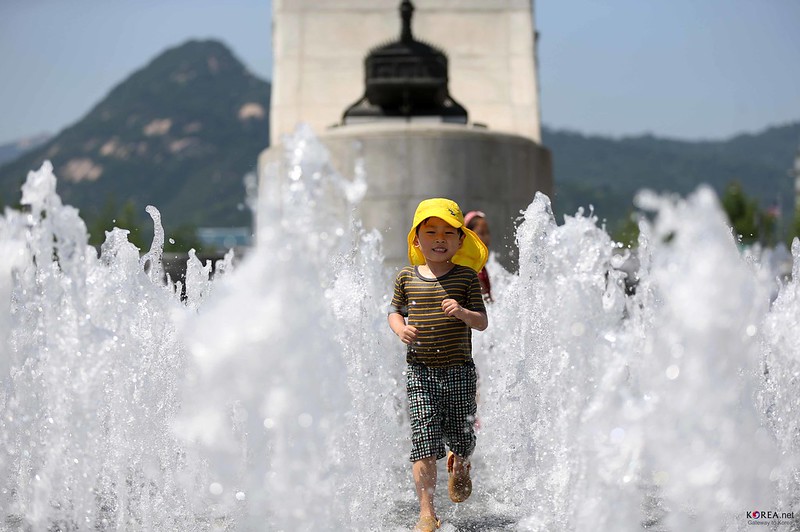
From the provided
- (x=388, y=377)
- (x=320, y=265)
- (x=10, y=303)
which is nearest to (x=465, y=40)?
(x=388, y=377)

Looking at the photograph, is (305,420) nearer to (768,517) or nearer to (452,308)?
(452,308)

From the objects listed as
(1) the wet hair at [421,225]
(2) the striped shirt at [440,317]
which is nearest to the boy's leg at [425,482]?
(2) the striped shirt at [440,317]

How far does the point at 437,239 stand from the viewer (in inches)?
154

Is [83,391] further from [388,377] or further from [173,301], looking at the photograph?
[388,377]

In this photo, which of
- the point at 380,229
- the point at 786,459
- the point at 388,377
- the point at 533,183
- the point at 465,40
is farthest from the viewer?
the point at 465,40

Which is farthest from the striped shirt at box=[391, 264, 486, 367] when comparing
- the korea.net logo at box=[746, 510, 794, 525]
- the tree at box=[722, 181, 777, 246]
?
the tree at box=[722, 181, 777, 246]

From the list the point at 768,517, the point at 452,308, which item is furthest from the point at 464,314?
the point at 768,517

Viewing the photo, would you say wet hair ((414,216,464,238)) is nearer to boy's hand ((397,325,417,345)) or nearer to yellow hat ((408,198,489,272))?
yellow hat ((408,198,489,272))

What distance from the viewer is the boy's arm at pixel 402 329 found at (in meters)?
3.80

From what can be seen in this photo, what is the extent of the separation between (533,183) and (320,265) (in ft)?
24.8

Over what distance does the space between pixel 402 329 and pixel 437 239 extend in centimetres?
39

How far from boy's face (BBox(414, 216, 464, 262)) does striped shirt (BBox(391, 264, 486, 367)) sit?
0.09m

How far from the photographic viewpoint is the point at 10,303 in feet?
14.8

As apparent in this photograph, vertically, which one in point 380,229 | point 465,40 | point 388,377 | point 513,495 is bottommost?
point 513,495
